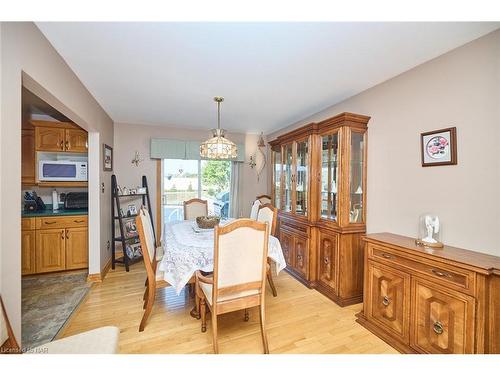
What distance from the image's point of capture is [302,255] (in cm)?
290

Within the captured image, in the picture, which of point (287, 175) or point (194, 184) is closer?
point (287, 175)

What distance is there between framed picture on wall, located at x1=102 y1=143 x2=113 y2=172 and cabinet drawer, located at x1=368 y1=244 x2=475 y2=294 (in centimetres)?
356

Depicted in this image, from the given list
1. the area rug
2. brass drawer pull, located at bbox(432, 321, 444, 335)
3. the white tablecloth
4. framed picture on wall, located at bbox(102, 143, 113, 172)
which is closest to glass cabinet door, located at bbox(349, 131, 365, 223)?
brass drawer pull, located at bbox(432, 321, 444, 335)

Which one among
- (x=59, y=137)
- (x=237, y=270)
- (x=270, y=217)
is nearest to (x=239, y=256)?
(x=237, y=270)

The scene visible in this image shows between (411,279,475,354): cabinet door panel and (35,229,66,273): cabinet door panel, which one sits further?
(35,229,66,273): cabinet door panel

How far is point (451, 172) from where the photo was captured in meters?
1.72

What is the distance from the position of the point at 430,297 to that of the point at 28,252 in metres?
4.37

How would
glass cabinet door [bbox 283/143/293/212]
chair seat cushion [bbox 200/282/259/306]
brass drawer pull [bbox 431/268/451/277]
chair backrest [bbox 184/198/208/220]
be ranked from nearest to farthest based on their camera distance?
brass drawer pull [bbox 431/268/451/277]
chair seat cushion [bbox 200/282/259/306]
glass cabinet door [bbox 283/143/293/212]
chair backrest [bbox 184/198/208/220]

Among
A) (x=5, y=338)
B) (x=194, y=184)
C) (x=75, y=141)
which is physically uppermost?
(x=75, y=141)

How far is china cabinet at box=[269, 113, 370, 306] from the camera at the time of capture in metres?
2.37

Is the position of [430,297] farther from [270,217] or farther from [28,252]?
[28,252]

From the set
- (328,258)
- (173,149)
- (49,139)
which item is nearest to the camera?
(328,258)

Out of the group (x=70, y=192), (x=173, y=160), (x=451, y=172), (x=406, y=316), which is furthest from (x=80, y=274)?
(x=451, y=172)

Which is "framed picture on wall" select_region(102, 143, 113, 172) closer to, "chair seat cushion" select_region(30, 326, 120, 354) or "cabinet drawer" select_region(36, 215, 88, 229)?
"cabinet drawer" select_region(36, 215, 88, 229)
